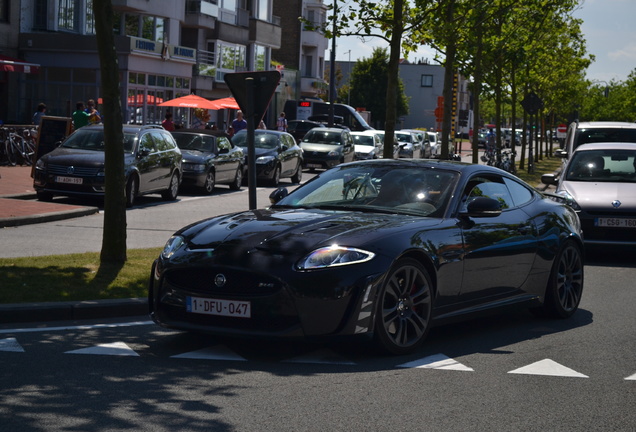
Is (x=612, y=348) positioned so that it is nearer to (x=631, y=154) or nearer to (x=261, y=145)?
(x=631, y=154)

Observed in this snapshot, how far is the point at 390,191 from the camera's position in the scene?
8820 mm

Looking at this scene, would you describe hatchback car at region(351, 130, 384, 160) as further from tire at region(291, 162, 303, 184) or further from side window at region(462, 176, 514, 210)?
side window at region(462, 176, 514, 210)

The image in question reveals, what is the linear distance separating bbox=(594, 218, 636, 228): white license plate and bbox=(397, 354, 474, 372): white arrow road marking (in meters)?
7.28

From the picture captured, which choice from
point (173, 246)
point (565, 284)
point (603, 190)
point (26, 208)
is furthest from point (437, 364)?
point (26, 208)

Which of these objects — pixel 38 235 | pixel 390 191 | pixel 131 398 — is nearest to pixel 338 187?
pixel 390 191

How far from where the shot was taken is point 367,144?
45.4 meters

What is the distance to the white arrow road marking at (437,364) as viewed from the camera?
7480mm

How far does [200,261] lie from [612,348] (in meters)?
3.30

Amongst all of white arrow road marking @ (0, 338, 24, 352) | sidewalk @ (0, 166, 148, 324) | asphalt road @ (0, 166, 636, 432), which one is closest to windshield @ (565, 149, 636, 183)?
asphalt road @ (0, 166, 636, 432)

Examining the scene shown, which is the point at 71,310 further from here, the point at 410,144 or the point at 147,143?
the point at 410,144

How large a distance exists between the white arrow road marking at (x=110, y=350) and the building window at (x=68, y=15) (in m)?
39.6

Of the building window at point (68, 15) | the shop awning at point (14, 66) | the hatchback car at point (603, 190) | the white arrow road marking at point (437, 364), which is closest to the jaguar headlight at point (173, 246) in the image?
the white arrow road marking at point (437, 364)

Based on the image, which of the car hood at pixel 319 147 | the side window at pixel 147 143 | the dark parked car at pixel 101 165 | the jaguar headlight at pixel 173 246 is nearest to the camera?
the jaguar headlight at pixel 173 246

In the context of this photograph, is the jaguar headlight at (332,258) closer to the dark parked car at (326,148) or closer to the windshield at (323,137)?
the dark parked car at (326,148)
